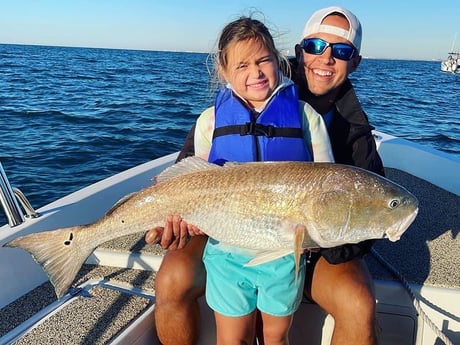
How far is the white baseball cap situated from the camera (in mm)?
3301

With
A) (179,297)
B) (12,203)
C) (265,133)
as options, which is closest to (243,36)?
(265,133)

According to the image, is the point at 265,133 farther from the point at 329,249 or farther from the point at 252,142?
the point at 329,249

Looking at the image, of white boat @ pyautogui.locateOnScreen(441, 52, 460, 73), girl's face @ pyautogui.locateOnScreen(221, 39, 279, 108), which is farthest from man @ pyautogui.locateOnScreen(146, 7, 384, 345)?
white boat @ pyautogui.locateOnScreen(441, 52, 460, 73)

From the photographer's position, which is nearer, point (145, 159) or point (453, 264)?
point (453, 264)

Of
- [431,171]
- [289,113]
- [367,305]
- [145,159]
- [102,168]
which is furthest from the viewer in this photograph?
[145,159]

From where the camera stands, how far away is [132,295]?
322 cm

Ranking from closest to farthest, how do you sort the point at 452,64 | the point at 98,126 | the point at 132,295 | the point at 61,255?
the point at 61,255 < the point at 132,295 < the point at 98,126 < the point at 452,64

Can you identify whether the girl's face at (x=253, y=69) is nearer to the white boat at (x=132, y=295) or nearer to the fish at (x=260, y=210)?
the fish at (x=260, y=210)

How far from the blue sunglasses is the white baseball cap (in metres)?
0.06

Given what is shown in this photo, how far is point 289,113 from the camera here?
2.91 m

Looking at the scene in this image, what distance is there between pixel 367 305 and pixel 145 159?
8.90 meters

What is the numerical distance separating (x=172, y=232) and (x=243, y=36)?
128 cm

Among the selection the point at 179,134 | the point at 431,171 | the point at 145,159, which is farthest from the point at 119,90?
the point at 431,171

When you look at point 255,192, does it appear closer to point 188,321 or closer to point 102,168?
point 188,321
